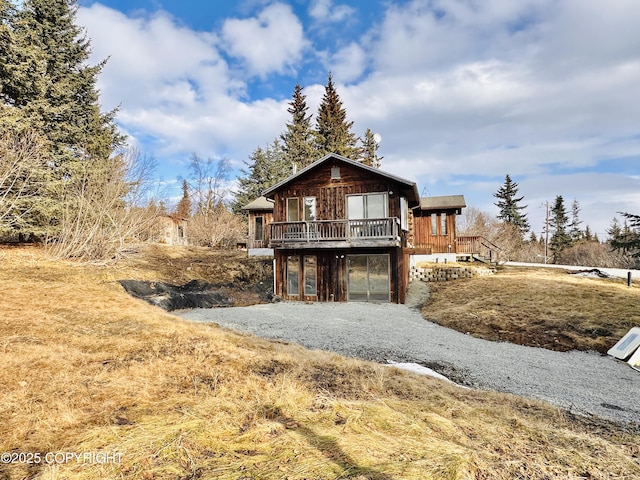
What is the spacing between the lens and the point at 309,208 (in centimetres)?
1666

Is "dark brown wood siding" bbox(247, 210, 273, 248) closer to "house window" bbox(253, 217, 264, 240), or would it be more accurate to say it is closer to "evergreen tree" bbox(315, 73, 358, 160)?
"house window" bbox(253, 217, 264, 240)

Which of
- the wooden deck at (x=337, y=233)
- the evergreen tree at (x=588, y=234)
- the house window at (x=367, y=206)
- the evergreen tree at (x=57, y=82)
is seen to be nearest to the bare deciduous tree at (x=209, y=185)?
the evergreen tree at (x=57, y=82)

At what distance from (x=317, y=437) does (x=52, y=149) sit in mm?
18807

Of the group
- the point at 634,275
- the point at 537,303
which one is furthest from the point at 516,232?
the point at 537,303

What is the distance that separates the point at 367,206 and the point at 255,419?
13.3m

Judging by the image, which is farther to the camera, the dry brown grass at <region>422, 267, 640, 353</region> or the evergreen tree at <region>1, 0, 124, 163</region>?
the evergreen tree at <region>1, 0, 124, 163</region>

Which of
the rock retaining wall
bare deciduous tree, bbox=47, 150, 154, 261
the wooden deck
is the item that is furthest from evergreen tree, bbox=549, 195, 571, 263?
bare deciduous tree, bbox=47, 150, 154, 261

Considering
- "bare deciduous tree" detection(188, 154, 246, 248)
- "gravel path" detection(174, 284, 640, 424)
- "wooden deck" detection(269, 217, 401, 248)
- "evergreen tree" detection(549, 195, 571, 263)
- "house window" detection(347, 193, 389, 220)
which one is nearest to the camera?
"gravel path" detection(174, 284, 640, 424)

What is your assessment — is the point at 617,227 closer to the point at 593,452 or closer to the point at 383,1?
the point at 383,1

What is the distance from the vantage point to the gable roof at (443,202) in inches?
914

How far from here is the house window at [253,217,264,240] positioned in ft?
78.1

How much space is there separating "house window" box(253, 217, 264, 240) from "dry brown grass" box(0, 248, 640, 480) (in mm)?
17479

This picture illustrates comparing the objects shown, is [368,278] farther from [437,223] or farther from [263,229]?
[437,223]

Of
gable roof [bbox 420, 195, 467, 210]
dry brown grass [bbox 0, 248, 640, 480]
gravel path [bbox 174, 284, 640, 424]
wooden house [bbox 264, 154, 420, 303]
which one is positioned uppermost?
gable roof [bbox 420, 195, 467, 210]
